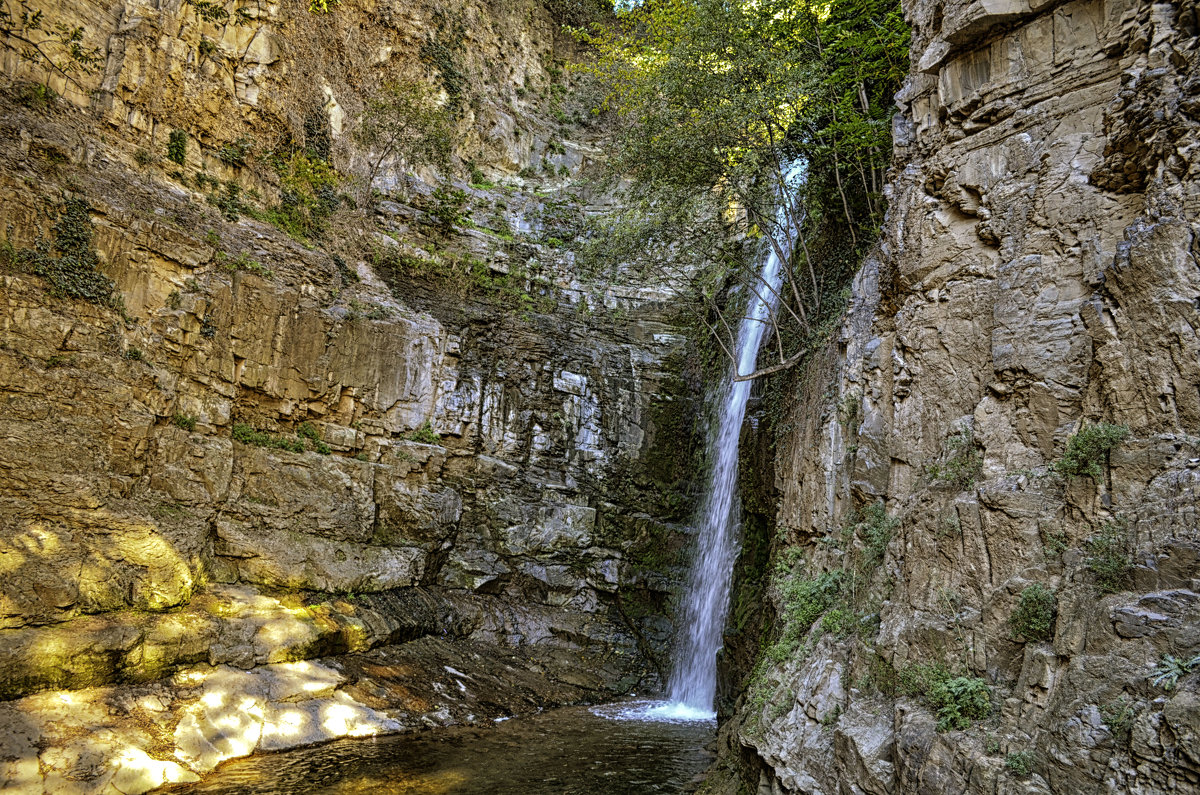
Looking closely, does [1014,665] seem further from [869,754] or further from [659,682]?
[659,682]

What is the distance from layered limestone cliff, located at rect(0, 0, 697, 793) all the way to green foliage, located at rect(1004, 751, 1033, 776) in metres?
9.72

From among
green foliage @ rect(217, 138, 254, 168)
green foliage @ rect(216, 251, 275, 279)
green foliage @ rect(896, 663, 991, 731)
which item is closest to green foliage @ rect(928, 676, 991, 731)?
green foliage @ rect(896, 663, 991, 731)

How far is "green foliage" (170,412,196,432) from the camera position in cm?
1378

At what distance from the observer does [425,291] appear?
19734 millimetres

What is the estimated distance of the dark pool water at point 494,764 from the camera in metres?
9.46

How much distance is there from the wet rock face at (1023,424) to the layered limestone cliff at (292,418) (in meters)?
8.41

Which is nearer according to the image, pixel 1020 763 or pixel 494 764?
pixel 1020 763

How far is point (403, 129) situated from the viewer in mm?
20219

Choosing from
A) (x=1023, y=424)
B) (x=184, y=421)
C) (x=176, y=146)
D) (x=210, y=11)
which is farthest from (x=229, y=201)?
(x=1023, y=424)

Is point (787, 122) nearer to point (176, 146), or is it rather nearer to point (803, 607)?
point (803, 607)

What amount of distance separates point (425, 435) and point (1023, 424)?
14.4m

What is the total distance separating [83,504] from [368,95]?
577 inches

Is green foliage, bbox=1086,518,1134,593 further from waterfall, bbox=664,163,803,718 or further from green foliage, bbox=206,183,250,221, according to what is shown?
green foliage, bbox=206,183,250,221

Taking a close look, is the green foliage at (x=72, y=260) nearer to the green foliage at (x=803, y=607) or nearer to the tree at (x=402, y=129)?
the tree at (x=402, y=129)
